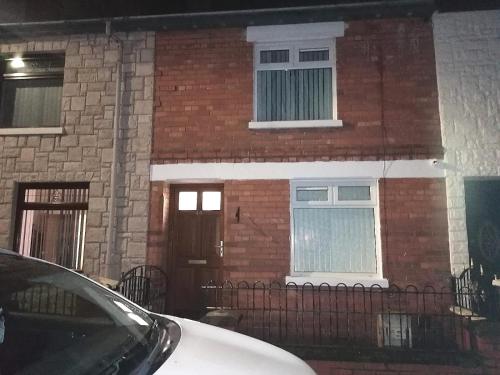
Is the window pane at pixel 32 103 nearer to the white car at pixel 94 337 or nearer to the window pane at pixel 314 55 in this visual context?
the window pane at pixel 314 55

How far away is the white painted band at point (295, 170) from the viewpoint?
625cm

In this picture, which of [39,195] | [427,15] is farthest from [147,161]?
[427,15]

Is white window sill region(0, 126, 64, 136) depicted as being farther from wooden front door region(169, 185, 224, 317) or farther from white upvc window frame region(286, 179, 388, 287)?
white upvc window frame region(286, 179, 388, 287)

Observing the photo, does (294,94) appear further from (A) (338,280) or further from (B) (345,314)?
(B) (345,314)

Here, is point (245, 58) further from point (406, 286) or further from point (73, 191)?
point (406, 286)

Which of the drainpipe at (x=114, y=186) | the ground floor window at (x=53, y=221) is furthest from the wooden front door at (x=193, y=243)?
the ground floor window at (x=53, y=221)

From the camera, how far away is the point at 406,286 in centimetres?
596

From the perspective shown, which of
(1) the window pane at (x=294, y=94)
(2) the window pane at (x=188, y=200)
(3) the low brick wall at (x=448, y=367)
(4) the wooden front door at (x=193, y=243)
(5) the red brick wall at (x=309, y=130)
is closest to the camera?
(3) the low brick wall at (x=448, y=367)

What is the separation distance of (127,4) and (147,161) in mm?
2683

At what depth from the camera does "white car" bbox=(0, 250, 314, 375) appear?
6.21 ft

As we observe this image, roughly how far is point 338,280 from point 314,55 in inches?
148

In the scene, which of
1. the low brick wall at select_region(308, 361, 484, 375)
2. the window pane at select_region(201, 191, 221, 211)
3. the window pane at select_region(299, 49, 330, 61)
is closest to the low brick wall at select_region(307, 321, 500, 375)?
the low brick wall at select_region(308, 361, 484, 375)

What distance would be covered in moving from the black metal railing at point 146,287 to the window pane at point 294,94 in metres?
3.12

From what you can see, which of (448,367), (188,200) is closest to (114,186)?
(188,200)
